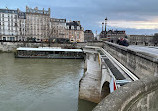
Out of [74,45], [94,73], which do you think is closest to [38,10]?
[74,45]

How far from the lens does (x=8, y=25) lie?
80.4 metres

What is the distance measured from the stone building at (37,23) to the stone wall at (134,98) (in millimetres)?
83307

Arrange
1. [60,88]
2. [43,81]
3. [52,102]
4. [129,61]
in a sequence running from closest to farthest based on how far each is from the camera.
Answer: [129,61] → [52,102] → [60,88] → [43,81]

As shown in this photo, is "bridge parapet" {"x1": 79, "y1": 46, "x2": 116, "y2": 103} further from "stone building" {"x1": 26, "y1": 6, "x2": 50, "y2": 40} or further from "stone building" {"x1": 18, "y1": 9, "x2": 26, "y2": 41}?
"stone building" {"x1": 18, "y1": 9, "x2": 26, "y2": 41}

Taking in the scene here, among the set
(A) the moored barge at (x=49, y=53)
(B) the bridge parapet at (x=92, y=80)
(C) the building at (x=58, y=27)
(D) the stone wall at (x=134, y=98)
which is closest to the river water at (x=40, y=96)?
(B) the bridge parapet at (x=92, y=80)

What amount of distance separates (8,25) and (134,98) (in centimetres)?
8578

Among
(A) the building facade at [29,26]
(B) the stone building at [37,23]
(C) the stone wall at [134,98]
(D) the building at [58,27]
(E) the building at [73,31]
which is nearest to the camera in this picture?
A: (C) the stone wall at [134,98]

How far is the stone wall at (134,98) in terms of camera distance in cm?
280

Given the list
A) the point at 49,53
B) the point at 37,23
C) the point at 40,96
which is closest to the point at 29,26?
the point at 37,23

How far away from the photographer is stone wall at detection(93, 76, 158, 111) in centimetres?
→ 280

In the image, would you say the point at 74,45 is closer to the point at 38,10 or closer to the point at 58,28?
the point at 58,28

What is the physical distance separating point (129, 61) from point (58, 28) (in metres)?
82.5

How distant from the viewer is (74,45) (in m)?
69.1

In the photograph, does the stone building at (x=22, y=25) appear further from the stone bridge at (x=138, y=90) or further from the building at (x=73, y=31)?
the stone bridge at (x=138, y=90)
